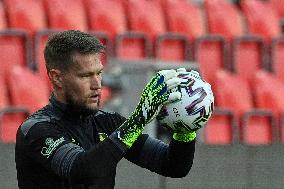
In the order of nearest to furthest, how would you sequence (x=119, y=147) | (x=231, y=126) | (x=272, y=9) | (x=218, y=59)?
(x=119, y=147) → (x=231, y=126) → (x=218, y=59) → (x=272, y=9)

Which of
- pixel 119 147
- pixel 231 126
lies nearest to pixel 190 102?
pixel 119 147

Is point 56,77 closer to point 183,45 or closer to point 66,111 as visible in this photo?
point 66,111

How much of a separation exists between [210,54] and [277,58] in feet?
2.60

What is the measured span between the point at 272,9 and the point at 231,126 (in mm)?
2126

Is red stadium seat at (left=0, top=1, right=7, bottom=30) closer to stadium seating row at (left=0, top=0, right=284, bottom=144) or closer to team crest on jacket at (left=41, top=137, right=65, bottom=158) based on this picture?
stadium seating row at (left=0, top=0, right=284, bottom=144)

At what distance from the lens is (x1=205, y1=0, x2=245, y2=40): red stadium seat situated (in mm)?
9922

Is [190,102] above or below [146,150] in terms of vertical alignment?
above

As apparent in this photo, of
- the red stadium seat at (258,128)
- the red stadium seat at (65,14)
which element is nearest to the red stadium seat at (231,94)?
the red stadium seat at (258,128)

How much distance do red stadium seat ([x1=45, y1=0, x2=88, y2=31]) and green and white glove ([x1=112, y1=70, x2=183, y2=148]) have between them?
5621 mm

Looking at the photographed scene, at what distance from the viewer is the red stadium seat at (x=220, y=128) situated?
345 inches

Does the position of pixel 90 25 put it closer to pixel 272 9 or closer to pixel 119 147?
pixel 272 9

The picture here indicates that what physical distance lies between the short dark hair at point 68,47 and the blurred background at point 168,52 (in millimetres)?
3387

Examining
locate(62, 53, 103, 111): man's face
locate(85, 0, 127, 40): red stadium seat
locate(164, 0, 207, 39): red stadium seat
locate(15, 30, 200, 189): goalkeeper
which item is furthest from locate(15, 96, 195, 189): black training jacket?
locate(164, 0, 207, 39): red stadium seat

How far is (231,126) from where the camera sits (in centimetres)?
884
